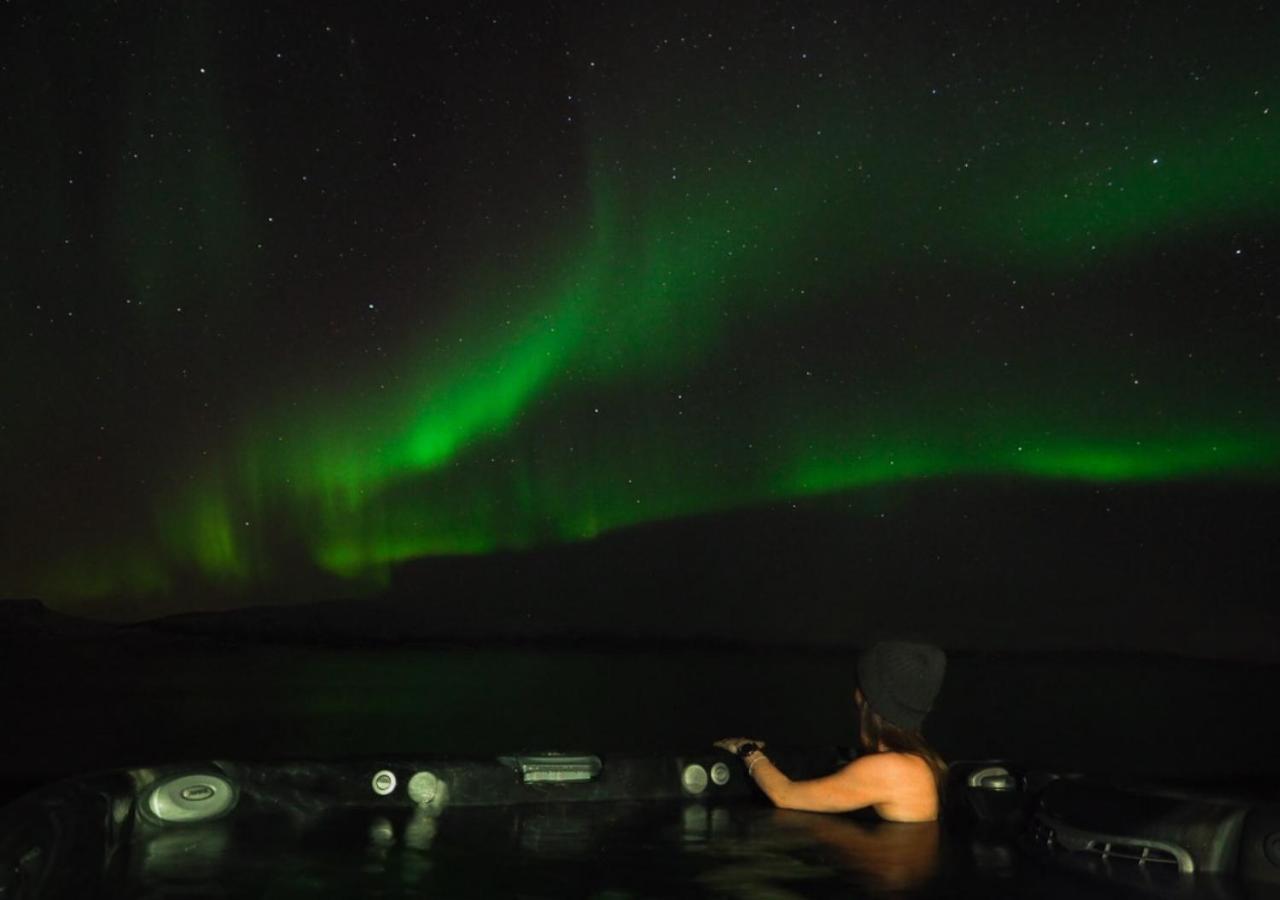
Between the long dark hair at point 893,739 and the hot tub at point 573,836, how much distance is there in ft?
0.85

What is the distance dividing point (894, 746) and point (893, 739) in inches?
1.6

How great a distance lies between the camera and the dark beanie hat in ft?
16.8

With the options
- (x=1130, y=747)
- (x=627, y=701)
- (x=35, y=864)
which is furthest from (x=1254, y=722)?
(x=35, y=864)

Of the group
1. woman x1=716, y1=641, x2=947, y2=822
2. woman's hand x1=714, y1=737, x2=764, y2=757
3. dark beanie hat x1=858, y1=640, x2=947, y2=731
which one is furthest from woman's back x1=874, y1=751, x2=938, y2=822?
woman's hand x1=714, y1=737, x2=764, y2=757

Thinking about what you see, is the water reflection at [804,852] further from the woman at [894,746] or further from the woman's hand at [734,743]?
the woman's hand at [734,743]

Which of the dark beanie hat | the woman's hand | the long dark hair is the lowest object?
the woman's hand

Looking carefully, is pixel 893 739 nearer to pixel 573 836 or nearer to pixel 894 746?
pixel 894 746

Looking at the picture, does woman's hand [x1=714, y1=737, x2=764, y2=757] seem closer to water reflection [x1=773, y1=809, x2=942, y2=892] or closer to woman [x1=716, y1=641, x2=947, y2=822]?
water reflection [x1=773, y1=809, x2=942, y2=892]

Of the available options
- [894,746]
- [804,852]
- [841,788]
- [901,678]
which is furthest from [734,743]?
[804,852]

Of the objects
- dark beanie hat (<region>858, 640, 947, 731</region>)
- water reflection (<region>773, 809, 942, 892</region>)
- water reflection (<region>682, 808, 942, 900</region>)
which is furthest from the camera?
dark beanie hat (<region>858, 640, 947, 731</region>)

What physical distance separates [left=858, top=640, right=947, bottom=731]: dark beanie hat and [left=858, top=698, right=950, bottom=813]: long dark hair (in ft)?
0.14

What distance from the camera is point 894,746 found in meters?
5.22

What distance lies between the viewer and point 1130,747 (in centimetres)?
3644

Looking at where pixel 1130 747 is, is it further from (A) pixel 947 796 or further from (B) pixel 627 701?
(A) pixel 947 796
